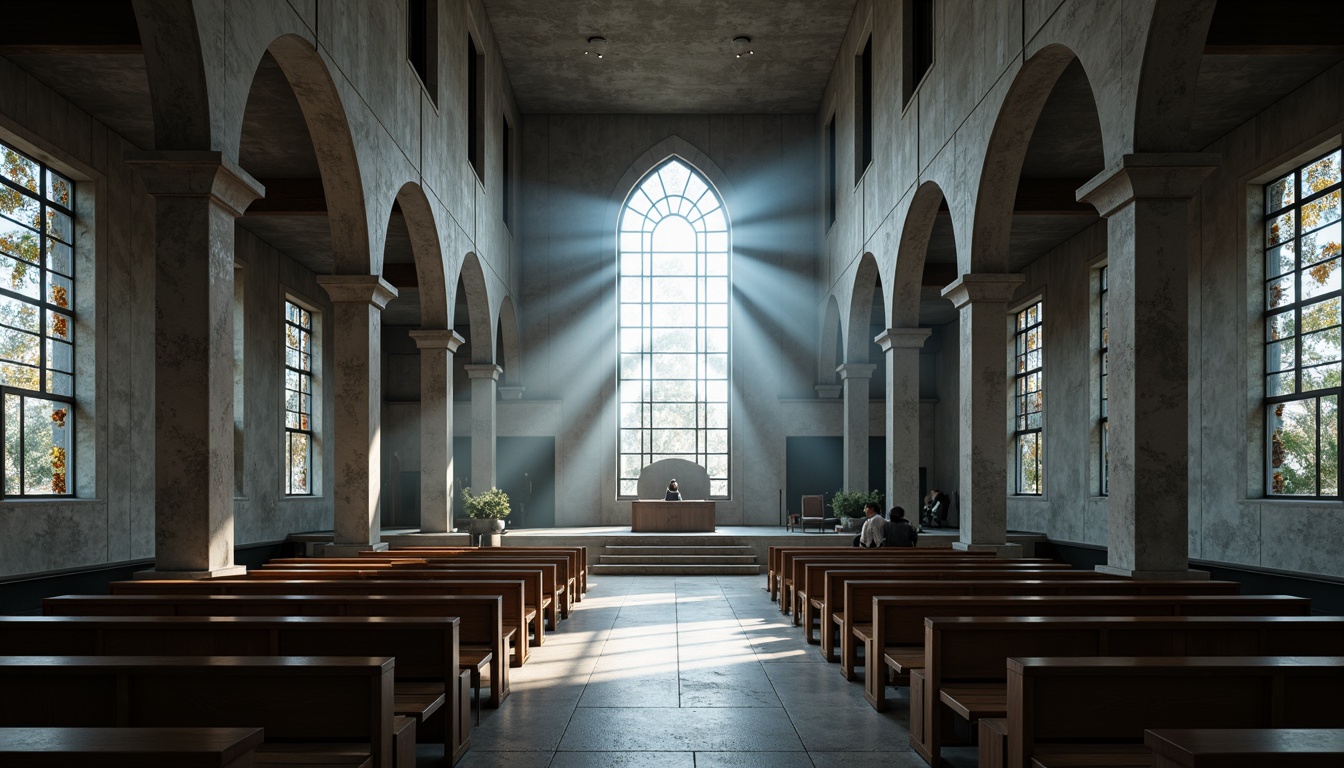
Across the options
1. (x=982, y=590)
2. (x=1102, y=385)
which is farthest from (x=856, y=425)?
(x=982, y=590)

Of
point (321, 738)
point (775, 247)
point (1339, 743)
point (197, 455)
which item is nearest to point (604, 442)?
point (775, 247)

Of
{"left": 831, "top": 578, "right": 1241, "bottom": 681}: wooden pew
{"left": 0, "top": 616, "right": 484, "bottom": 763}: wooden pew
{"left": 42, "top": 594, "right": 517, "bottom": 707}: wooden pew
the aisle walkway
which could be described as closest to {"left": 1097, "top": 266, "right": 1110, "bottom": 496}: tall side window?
the aisle walkway

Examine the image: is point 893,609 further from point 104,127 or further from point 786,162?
point 786,162

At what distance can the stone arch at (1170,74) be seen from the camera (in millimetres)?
6723

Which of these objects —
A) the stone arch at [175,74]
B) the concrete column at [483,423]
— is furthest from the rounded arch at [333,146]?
the concrete column at [483,423]

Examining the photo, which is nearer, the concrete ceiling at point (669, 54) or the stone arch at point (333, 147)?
the stone arch at point (333, 147)

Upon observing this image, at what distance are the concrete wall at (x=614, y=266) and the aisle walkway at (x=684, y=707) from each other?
482 inches

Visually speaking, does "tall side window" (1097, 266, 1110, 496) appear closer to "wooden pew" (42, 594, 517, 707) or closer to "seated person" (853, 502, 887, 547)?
Answer: "seated person" (853, 502, 887, 547)

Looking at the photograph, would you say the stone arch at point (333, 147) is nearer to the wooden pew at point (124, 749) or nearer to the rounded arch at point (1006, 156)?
the rounded arch at point (1006, 156)

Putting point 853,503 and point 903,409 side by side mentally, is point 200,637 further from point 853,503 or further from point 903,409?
point 853,503

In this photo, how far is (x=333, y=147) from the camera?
33.0 ft

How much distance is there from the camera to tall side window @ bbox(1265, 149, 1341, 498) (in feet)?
34.6

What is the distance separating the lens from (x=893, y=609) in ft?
20.1

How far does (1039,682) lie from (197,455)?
5.44 m
